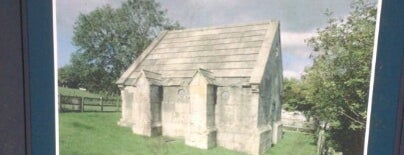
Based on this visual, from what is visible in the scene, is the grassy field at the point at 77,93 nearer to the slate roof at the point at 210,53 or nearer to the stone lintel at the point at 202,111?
the slate roof at the point at 210,53

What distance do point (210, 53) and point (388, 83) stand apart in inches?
28.5

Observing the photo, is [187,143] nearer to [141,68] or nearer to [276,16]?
[141,68]

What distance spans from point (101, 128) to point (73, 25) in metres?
0.48

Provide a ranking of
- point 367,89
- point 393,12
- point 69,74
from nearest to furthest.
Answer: point 393,12, point 367,89, point 69,74

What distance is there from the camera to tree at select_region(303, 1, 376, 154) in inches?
54.7

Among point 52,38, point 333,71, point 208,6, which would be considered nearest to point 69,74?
point 52,38

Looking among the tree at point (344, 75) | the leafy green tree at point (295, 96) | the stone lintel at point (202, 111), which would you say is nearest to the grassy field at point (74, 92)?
the stone lintel at point (202, 111)

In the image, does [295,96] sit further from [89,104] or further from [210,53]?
[89,104]

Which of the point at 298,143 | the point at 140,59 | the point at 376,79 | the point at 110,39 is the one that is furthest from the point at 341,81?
the point at 110,39

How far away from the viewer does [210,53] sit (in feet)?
5.00

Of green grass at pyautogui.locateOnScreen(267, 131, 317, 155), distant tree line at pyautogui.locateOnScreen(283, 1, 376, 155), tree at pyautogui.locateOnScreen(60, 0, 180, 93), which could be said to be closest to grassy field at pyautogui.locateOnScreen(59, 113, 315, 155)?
tree at pyautogui.locateOnScreen(60, 0, 180, 93)

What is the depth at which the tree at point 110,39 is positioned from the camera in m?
1.50

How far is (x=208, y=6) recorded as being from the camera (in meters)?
1.46

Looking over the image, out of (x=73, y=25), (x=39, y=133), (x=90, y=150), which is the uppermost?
(x=73, y=25)
